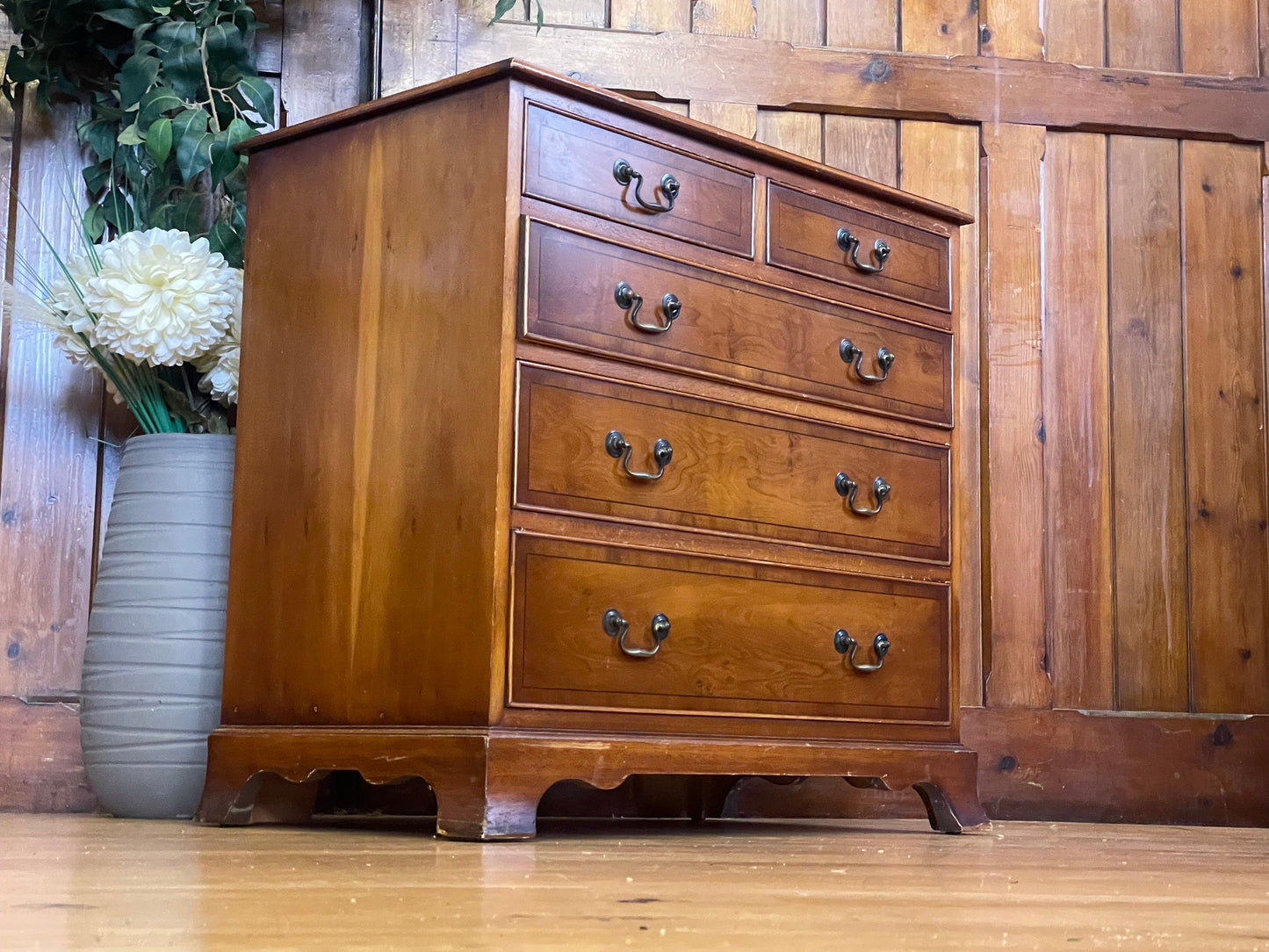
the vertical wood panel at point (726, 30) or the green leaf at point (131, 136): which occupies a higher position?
the vertical wood panel at point (726, 30)

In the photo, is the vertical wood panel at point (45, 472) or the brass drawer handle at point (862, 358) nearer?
the brass drawer handle at point (862, 358)

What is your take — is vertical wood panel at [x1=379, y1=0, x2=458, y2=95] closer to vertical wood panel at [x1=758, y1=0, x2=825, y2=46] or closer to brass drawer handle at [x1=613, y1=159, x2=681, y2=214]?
vertical wood panel at [x1=758, y1=0, x2=825, y2=46]

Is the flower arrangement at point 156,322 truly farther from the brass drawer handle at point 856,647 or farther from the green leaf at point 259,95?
the brass drawer handle at point 856,647

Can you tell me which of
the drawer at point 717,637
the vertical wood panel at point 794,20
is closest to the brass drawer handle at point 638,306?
the drawer at point 717,637

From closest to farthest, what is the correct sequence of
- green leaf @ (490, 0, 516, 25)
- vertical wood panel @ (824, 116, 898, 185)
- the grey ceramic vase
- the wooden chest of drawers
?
the wooden chest of drawers < the grey ceramic vase < green leaf @ (490, 0, 516, 25) < vertical wood panel @ (824, 116, 898, 185)

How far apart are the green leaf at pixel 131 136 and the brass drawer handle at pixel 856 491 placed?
1.18 metres

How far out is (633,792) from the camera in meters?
2.46

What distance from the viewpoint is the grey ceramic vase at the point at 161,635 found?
1969mm

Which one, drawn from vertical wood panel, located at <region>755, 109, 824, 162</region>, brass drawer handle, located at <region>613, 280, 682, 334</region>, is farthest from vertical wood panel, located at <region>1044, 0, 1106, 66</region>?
brass drawer handle, located at <region>613, 280, 682, 334</region>

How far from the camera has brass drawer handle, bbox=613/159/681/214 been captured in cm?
184

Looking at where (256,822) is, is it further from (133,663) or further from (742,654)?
(742,654)

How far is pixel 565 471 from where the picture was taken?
1.72 m

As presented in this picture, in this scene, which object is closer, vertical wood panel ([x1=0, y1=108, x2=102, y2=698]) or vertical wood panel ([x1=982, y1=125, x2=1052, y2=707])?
vertical wood panel ([x1=0, y1=108, x2=102, y2=698])

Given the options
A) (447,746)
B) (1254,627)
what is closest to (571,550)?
(447,746)
